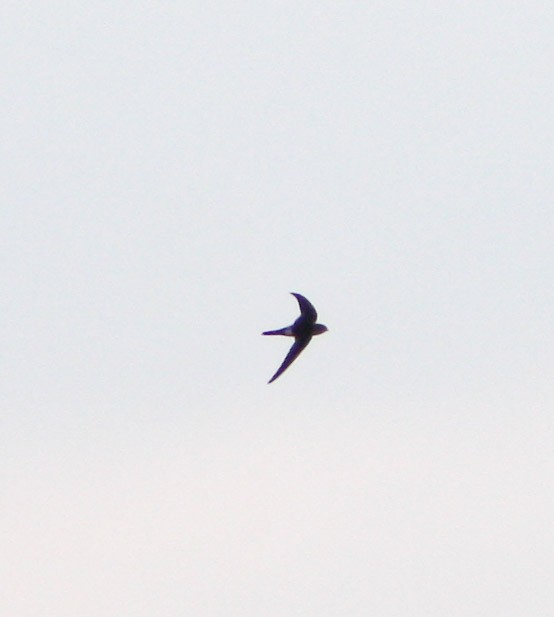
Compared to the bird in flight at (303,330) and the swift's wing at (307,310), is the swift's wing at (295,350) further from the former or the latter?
the swift's wing at (307,310)

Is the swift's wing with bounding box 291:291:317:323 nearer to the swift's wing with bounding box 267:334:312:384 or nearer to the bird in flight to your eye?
the bird in flight

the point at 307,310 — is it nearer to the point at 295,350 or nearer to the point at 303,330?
the point at 303,330

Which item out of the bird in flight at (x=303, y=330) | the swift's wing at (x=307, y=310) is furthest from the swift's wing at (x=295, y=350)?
the swift's wing at (x=307, y=310)

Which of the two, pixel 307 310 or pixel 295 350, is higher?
pixel 307 310

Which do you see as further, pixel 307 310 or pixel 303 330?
pixel 303 330

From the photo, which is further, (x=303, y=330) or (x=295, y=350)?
(x=303, y=330)

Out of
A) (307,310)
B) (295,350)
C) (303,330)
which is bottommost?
(295,350)

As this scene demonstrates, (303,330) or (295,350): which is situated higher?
(303,330)

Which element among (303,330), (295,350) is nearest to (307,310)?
(303,330)

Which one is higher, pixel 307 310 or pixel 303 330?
pixel 307 310

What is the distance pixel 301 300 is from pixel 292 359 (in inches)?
76.6

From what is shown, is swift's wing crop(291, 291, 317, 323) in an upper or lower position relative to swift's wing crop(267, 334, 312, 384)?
upper

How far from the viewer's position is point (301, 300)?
37250mm

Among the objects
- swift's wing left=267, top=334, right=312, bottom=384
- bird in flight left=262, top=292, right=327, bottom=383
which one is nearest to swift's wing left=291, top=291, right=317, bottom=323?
bird in flight left=262, top=292, right=327, bottom=383
